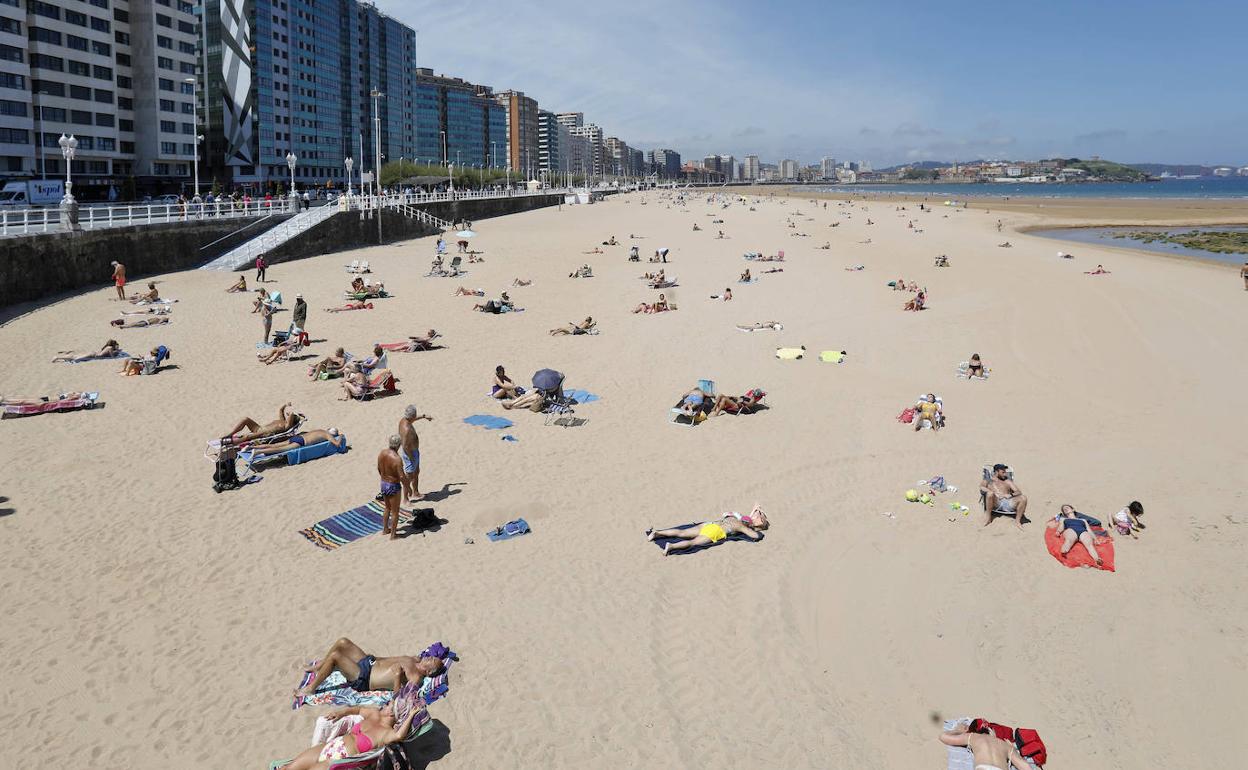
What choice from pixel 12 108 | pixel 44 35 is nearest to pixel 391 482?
pixel 12 108

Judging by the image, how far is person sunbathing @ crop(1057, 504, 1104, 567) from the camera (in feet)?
25.2

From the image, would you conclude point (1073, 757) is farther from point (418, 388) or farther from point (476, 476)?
point (418, 388)

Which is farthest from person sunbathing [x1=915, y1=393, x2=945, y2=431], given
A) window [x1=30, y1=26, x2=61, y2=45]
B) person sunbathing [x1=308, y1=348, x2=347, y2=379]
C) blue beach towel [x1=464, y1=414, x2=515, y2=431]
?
window [x1=30, y1=26, x2=61, y2=45]

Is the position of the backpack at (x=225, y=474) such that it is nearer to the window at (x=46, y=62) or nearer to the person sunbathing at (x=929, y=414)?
the person sunbathing at (x=929, y=414)

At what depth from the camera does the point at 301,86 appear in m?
91.3

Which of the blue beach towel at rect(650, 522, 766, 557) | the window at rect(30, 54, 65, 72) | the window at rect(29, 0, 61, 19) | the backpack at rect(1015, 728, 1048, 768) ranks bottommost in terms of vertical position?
the backpack at rect(1015, 728, 1048, 768)

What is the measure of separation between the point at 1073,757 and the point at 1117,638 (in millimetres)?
1698

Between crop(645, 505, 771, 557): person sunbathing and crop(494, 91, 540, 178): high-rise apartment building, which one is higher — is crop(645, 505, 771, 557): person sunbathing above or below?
below

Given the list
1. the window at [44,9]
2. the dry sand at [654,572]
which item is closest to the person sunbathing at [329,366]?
the dry sand at [654,572]

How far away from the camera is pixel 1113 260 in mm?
33969

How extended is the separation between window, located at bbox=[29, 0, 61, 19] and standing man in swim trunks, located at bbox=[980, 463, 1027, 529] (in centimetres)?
6408

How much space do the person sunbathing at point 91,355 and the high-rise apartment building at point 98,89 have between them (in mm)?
38805

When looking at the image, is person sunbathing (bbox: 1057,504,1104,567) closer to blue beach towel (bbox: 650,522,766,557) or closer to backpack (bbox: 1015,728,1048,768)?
blue beach towel (bbox: 650,522,766,557)

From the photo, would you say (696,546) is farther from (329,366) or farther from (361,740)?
(329,366)
